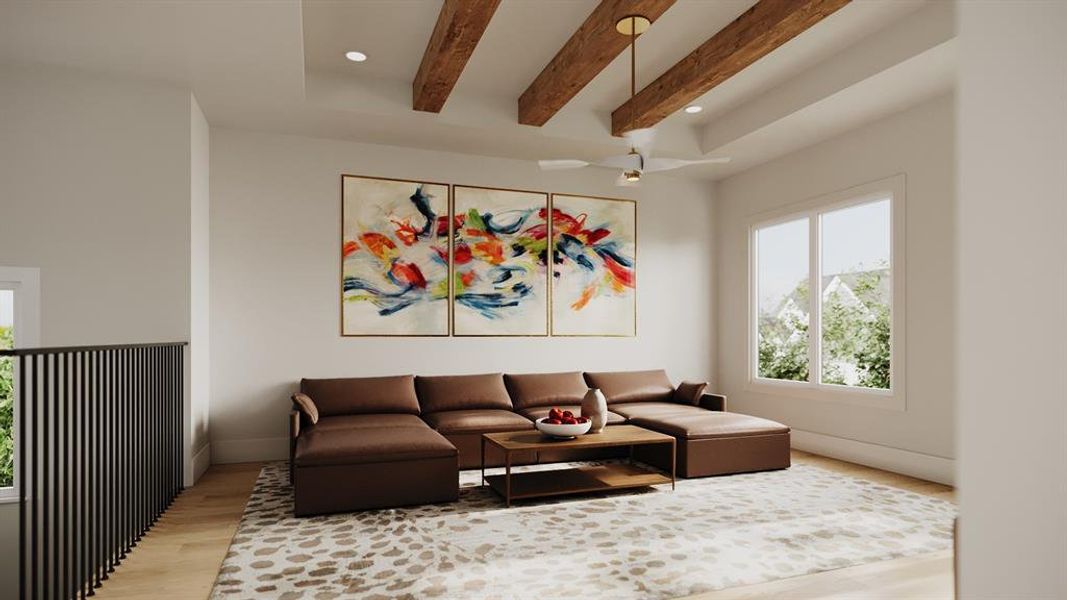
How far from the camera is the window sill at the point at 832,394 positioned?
505cm

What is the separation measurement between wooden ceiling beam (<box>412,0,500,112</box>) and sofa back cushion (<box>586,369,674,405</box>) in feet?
9.53

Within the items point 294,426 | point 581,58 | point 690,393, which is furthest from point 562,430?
point 581,58

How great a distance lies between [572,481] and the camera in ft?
14.5

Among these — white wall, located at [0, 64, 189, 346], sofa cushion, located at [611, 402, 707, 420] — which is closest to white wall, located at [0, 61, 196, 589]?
white wall, located at [0, 64, 189, 346]

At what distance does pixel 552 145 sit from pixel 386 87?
5.16 ft

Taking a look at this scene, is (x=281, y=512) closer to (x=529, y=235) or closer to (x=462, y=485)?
(x=462, y=485)

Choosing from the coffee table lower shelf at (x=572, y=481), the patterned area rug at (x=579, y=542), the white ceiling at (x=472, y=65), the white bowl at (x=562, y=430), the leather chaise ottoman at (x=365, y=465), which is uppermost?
the white ceiling at (x=472, y=65)

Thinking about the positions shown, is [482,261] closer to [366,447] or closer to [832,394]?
[366,447]

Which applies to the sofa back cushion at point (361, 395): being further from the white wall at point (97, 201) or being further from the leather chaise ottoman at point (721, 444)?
the leather chaise ottoman at point (721, 444)

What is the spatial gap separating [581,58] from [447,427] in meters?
2.84

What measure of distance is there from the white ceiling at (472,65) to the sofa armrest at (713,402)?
227 cm

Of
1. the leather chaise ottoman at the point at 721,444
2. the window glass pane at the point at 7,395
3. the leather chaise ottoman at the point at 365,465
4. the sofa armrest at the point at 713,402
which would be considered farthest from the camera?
the sofa armrest at the point at 713,402

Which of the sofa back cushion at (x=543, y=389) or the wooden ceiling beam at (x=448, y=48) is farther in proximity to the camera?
the sofa back cushion at (x=543, y=389)

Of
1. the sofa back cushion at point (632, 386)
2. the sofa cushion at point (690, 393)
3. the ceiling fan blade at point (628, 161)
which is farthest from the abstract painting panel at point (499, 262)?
the ceiling fan blade at point (628, 161)
